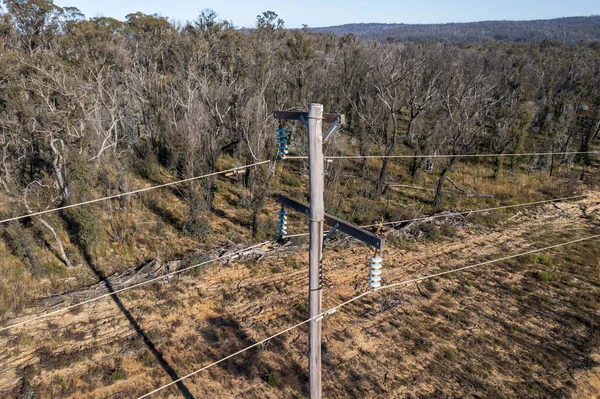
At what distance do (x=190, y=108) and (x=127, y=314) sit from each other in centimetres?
797

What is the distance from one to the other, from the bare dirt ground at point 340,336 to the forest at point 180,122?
251 centimetres

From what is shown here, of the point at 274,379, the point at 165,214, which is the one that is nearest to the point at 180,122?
the point at 165,214

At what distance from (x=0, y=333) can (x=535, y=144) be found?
94.5 feet

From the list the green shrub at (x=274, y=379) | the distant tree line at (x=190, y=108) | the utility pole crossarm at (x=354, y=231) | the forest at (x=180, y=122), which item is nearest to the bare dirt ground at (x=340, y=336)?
the green shrub at (x=274, y=379)

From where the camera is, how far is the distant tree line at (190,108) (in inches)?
465

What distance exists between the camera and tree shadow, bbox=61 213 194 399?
7.68 metres

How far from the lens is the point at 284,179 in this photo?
60.6ft

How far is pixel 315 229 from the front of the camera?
4699 millimetres

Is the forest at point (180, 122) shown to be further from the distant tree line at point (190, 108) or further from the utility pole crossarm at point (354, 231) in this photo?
the utility pole crossarm at point (354, 231)

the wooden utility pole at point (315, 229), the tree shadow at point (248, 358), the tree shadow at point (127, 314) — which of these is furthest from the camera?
the tree shadow at point (248, 358)

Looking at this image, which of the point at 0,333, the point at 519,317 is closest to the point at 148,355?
the point at 0,333

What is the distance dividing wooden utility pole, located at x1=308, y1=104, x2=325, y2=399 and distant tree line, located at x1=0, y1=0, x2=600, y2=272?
857 centimetres

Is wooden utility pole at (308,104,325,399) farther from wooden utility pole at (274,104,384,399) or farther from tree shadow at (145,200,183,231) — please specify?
tree shadow at (145,200,183,231)

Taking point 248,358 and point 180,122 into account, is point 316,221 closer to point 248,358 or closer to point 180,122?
point 248,358
